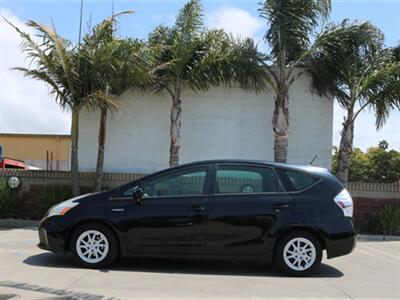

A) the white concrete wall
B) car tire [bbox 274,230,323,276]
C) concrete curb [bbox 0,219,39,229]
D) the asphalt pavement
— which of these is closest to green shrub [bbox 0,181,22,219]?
concrete curb [bbox 0,219,39,229]

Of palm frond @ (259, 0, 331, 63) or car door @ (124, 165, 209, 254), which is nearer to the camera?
car door @ (124, 165, 209, 254)

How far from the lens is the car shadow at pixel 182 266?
26.3ft

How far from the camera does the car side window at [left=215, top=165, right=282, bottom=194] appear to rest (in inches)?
319

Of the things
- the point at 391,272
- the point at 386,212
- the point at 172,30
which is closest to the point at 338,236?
the point at 391,272

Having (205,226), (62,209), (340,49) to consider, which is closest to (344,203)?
(205,226)

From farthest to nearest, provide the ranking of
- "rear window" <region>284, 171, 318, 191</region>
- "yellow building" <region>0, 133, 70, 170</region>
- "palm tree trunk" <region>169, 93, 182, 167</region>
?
"yellow building" <region>0, 133, 70, 170</region>, "palm tree trunk" <region>169, 93, 182, 167</region>, "rear window" <region>284, 171, 318, 191</region>

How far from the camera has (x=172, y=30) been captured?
621 inches

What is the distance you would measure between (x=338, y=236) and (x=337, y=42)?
27.8 feet

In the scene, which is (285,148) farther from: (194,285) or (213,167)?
(194,285)

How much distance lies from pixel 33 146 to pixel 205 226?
88.3 ft

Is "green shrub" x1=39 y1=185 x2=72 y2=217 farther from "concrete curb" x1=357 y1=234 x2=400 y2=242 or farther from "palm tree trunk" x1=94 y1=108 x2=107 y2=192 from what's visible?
"concrete curb" x1=357 y1=234 x2=400 y2=242

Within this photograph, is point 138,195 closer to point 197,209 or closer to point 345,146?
point 197,209

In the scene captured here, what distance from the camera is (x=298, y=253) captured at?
7957 mm

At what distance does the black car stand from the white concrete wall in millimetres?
8429
